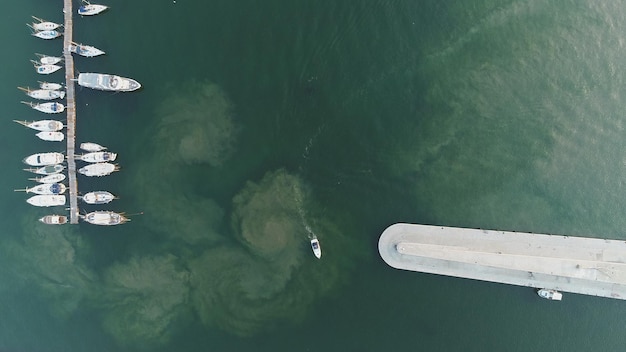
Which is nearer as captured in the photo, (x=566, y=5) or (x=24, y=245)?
(x=566, y=5)

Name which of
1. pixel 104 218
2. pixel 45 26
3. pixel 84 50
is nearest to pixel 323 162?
pixel 104 218

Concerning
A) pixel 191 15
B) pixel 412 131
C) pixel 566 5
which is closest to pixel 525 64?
pixel 566 5

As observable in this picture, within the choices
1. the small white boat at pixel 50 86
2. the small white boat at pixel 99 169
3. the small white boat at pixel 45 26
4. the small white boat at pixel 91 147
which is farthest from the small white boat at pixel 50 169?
the small white boat at pixel 45 26

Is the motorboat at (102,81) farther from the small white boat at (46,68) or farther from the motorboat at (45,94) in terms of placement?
the small white boat at (46,68)

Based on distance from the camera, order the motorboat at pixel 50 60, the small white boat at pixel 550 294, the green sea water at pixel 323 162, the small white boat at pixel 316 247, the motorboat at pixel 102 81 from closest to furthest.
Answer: the small white boat at pixel 550 294, the green sea water at pixel 323 162, the small white boat at pixel 316 247, the motorboat at pixel 102 81, the motorboat at pixel 50 60

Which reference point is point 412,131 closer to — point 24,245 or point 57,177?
point 57,177

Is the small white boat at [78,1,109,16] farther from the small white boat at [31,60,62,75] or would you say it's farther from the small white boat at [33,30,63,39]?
the small white boat at [31,60,62,75]
